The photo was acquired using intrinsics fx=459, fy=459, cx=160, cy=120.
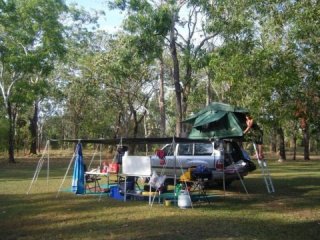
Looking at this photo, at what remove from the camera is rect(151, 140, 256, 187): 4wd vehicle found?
556 inches

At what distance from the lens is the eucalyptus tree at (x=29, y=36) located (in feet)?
94.4

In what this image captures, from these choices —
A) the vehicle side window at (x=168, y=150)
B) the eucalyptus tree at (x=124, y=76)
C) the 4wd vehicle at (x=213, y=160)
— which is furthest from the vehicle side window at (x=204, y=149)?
the eucalyptus tree at (x=124, y=76)

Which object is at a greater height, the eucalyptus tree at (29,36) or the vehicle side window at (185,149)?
the eucalyptus tree at (29,36)

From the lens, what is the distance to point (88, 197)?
13188 millimetres

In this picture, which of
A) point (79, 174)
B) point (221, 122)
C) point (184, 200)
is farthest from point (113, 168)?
point (221, 122)

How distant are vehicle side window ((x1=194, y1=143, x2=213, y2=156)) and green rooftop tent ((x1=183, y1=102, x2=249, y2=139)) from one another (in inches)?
11.8

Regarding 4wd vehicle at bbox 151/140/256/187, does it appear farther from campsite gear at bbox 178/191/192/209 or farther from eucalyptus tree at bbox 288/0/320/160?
eucalyptus tree at bbox 288/0/320/160

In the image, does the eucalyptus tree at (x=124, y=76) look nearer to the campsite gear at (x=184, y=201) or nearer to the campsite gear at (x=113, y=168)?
the campsite gear at (x=113, y=168)

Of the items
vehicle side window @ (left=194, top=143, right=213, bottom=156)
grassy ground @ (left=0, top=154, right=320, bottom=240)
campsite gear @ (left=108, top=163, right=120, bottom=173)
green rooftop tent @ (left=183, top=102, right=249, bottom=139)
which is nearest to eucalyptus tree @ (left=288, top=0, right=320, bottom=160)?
grassy ground @ (left=0, top=154, right=320, bottom=240)

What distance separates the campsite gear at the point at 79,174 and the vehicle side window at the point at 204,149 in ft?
12.4

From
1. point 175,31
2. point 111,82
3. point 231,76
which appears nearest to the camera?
point 231,76

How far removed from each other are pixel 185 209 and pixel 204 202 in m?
1.35

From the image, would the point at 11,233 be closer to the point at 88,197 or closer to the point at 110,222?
the point at 110,222

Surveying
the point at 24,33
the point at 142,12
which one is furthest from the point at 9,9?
the point at 142,12
